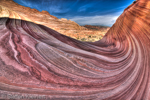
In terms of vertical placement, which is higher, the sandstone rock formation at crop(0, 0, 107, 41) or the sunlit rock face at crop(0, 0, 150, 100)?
the sandstone rock formation at crop(0, 0, 107, 41)

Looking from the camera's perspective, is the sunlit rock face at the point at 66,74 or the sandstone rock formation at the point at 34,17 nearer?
the sunlit rock face at the point at 66,74

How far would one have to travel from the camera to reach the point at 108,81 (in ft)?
3.00

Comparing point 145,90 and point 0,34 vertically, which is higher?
point 0,34

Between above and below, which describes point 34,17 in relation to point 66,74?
above

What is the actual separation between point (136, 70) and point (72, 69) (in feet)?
2.72

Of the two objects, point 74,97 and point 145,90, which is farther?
point 145,90

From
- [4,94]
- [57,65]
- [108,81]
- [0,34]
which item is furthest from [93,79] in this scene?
[0,34]

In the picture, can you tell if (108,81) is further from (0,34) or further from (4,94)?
(0,34)

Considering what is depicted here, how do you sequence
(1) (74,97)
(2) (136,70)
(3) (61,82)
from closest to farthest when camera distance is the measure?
(1) (74,97) → (3) (61,82) → (2) (136,70)

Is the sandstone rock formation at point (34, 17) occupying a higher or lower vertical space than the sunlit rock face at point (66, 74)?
higher

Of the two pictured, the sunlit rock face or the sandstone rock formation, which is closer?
the sunlit rock face

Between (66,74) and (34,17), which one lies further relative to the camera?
(34,17)

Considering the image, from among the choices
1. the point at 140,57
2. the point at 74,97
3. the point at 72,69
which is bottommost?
the point at 74,97

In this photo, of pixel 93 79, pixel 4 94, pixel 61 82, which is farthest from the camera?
pixel 93 79
